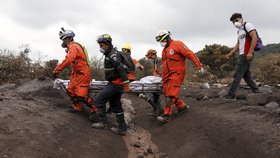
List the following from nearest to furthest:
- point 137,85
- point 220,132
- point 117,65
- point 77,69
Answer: point 220,132, point 117,65, point 77,69, point 137,85

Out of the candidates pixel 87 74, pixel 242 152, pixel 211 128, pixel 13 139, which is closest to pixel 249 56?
pixel 211 128

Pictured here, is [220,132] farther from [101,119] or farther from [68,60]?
[68,60]

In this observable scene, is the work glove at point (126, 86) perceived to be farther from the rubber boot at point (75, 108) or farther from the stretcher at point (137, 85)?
the rubber boot at point (75, 108)

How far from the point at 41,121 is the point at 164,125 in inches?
133

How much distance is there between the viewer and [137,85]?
33.8 feet

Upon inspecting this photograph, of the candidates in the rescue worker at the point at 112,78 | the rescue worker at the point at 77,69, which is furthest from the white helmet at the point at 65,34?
the rescue worker at the point at 112,78

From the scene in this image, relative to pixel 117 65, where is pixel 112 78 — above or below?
below

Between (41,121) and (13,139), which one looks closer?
(13,139)

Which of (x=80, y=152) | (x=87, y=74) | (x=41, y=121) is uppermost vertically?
(x=87, y=74)

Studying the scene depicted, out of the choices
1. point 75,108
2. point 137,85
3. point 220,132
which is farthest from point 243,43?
point 75,108

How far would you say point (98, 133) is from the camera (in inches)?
346

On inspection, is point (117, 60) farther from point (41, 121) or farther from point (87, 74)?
point (41, 121)

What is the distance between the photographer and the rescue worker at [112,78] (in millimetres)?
8727

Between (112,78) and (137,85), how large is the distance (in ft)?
5.07
